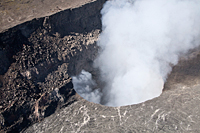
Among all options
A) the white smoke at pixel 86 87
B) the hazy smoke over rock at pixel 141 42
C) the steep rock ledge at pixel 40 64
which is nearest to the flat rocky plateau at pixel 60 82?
the steep rock ledge at pixel 40 64

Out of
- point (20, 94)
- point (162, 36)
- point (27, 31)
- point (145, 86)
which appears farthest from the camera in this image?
point (162, 36)

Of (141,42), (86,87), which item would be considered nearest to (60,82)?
(86,87)

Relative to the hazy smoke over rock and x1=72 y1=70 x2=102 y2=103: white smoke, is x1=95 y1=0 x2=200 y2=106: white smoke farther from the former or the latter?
x1=72 y1=70 x2=102 y2=103: white smoke

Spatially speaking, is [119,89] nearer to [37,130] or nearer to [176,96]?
[176,96]

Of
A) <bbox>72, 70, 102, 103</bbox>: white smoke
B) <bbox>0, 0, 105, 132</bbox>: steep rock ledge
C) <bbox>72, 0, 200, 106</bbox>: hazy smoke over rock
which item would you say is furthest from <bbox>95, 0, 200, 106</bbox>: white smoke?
<bbox>0, 0, 105, 132</bbox>: steep rock ledge

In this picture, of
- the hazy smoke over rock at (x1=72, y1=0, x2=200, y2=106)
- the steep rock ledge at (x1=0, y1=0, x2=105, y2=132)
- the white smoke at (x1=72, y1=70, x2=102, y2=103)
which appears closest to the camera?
the steep rock ledge at (x1=0, y1=0, x2=105, y2=132)

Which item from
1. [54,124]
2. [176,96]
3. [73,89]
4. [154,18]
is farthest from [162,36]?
[54,124]
